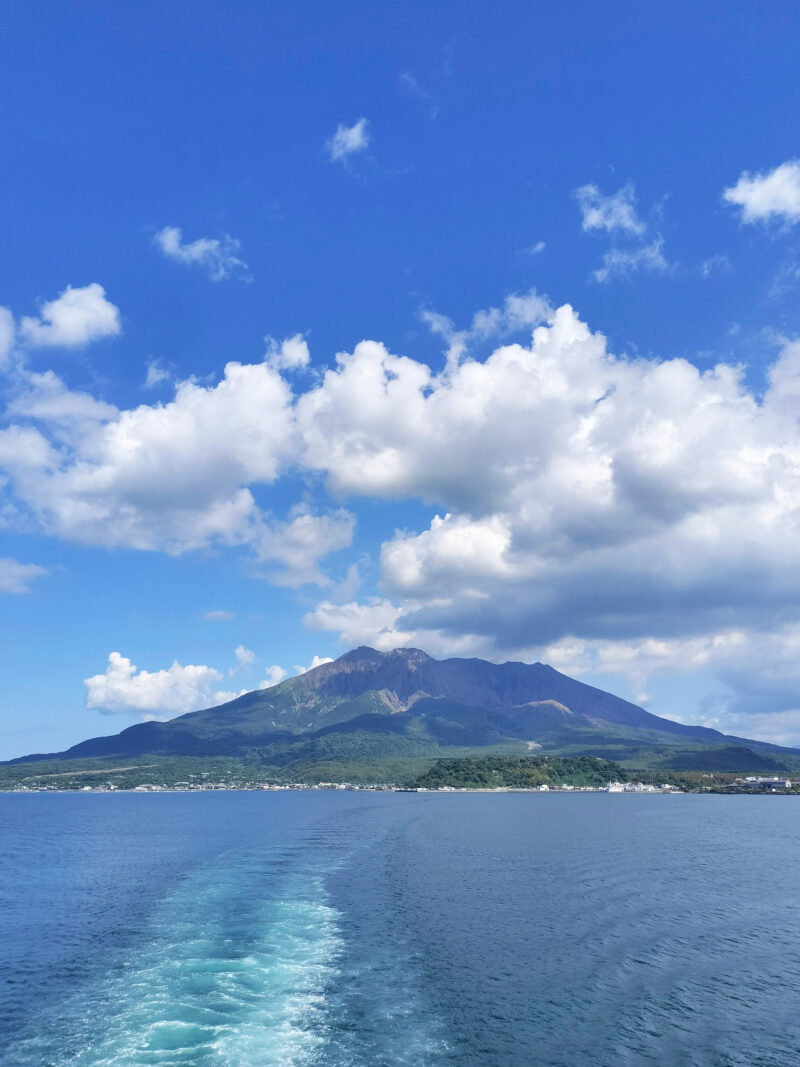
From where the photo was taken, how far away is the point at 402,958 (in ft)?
150

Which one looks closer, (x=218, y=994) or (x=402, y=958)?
(x=218, y=994)

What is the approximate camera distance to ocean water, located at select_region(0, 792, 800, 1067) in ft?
107

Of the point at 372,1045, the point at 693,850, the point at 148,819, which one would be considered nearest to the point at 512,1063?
the point at 372,1045

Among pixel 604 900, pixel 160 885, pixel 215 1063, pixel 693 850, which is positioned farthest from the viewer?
pixel 693 850

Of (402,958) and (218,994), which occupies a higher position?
(218,994)

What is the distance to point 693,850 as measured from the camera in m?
98.5

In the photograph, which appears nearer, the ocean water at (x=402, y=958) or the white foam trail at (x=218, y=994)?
the white foam trail at (x=218, y=994)

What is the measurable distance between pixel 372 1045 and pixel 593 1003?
1315 centimetres

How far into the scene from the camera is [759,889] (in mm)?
70812

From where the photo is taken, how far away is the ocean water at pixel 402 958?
32.7m

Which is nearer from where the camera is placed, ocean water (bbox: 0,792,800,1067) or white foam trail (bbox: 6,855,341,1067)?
white foam trail (bbox: 6,855,341,1067)

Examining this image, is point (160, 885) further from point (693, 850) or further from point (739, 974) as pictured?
point (693, 850)

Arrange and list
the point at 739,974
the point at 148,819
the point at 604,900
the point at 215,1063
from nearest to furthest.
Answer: the point at 215,1063, the point at 739,974, the point at 604,900, the point at 148,819

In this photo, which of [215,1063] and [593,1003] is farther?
[593,1003]
